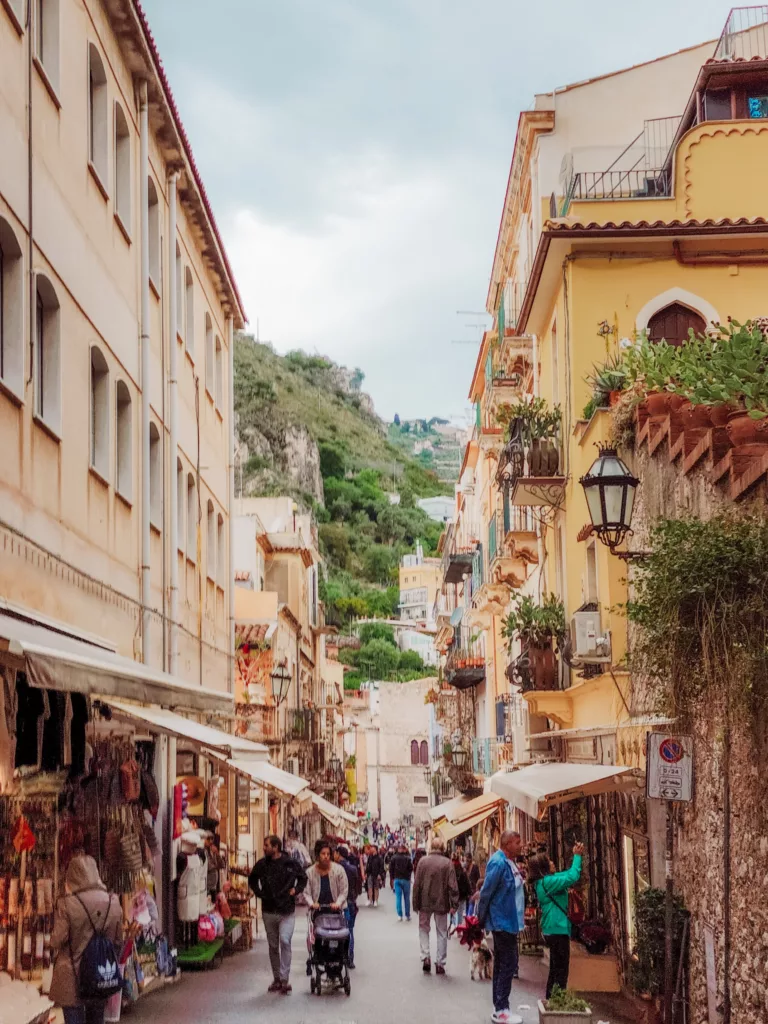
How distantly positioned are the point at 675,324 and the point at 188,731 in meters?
10.8

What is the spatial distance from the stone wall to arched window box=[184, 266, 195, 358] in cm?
1054

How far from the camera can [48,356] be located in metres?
12.3

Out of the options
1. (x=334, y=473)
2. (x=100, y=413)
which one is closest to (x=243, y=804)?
(x=100, y=413)

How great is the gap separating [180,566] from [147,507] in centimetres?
385

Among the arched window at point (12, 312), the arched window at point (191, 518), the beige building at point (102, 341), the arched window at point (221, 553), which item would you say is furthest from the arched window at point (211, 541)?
the arched window at point (12, 312)

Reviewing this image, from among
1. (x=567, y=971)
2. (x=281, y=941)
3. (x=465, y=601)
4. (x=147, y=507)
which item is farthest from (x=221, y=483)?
(x=465, y=601)

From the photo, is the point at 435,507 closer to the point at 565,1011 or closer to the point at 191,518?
the point at 191,518

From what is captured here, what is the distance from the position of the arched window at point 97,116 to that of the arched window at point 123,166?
78 cm

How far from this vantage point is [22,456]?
10938 millimetres

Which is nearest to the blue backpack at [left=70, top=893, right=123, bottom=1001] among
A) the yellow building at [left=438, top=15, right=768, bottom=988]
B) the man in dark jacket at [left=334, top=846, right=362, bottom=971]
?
the yellow building at [left=438, top=15, right=768, bottom=988]

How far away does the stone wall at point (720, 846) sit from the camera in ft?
28.8

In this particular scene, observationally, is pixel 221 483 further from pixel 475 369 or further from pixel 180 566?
pixel 475 369

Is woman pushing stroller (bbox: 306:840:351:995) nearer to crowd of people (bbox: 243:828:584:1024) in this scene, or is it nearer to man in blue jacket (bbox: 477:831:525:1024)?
crowd of people (bbox: 243:828:584:1024)

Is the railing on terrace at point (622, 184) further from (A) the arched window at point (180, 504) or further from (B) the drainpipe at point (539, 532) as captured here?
(A) the arched window at point (180, 504)
